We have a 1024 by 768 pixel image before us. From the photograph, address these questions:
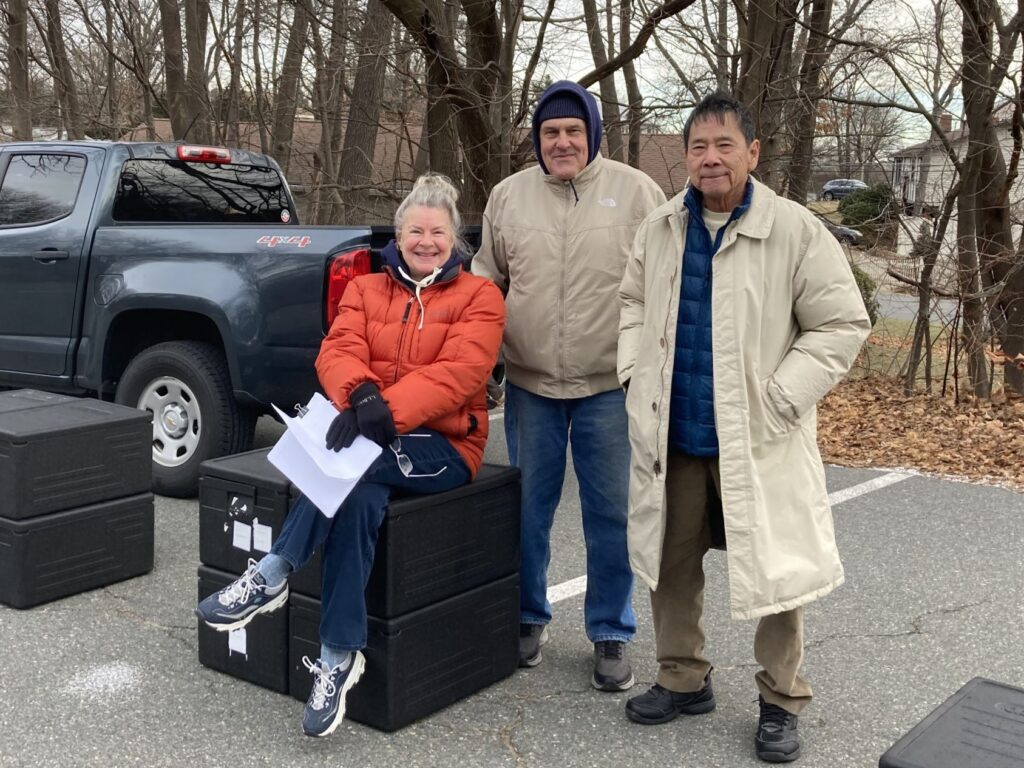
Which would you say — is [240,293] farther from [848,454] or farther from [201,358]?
[848,454]

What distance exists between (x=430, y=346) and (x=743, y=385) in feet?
3.68

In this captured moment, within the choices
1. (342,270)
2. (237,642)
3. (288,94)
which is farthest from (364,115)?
(237,642)

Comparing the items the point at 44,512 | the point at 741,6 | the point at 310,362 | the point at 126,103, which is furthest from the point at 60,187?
the point at 126,103

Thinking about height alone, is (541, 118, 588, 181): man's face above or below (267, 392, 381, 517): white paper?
above

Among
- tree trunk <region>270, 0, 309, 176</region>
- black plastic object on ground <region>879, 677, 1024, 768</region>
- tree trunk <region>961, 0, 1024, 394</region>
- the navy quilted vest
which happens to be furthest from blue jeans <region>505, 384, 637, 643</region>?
tree trunk <region>270, 0, 309, 176</region>

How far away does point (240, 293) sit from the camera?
243 inches

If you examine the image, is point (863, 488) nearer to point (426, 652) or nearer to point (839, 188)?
point (426, 652)

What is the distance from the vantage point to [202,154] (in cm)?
725

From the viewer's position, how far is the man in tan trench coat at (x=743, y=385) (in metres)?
3.38

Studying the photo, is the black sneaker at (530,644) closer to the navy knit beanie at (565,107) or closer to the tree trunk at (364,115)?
the navy knit beanie at (565,107)

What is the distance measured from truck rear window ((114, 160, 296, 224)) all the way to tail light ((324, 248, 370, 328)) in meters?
1.81

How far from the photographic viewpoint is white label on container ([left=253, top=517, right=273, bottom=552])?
13.0 feet

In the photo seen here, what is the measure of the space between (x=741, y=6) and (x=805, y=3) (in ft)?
2.62

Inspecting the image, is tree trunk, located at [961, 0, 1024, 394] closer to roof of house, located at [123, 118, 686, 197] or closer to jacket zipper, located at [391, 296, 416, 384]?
roof of house, located at [123, 118, 686, 197]
